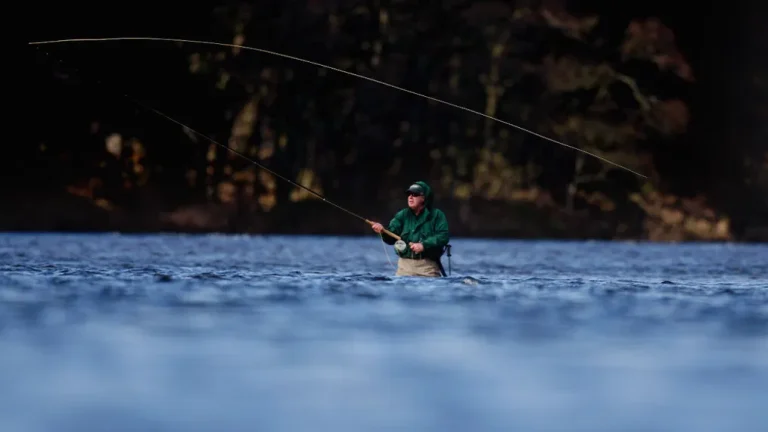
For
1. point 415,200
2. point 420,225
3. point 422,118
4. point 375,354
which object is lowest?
point 375,354

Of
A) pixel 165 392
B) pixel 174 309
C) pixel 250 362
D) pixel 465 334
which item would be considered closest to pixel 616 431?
pixel 165 392

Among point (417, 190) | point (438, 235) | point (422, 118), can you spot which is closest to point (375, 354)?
point (417, 190)

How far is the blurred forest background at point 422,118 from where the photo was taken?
55.1 meters

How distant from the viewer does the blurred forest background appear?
55.1m

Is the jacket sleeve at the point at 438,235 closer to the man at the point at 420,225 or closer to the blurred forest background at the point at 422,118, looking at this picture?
the man at the point at 420,225

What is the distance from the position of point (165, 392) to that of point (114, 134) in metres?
46.7

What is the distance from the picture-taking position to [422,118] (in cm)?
5644

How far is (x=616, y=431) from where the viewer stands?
759 cm

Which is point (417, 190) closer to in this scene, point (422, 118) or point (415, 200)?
point (415, 200)

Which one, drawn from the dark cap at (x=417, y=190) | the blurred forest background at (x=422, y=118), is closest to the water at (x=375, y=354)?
the dark cap at (x=417, y=190)

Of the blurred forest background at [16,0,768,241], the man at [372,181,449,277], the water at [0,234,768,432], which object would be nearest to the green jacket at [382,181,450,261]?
the man at [372,181,449,277]

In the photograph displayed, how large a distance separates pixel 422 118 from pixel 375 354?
45.7 meters

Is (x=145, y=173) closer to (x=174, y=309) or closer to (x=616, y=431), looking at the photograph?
(x=174, y=309)

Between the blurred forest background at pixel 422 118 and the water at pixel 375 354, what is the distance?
35119mm
